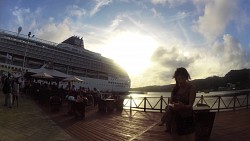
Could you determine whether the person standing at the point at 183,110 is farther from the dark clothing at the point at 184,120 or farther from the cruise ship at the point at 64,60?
the cruise ship at the point at 64,60

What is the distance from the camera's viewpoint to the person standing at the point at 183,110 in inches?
132

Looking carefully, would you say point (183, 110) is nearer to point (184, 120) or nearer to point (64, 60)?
point (184, 120)

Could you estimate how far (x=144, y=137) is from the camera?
7062 mm

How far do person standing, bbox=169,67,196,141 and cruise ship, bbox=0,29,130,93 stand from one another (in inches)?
1666

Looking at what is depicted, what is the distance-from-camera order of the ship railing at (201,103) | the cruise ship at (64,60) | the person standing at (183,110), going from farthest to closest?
the cruise ship at (64,60) < the ship railing at (201,103) < the person standing at (183,110)

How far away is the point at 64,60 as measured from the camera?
5572 cm

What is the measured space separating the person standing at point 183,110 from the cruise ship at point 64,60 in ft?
139

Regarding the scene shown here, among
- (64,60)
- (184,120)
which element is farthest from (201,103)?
(64,60)

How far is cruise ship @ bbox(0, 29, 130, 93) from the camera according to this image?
48.9 m

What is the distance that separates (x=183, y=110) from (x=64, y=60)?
53991mm

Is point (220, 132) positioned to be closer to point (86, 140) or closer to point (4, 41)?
point (86, 140)

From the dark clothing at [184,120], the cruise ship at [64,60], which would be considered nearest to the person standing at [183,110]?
the dark clothing at [184,120]

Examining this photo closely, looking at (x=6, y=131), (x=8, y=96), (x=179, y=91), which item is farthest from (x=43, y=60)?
(x=179, y=91)

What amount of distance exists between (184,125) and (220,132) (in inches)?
203
